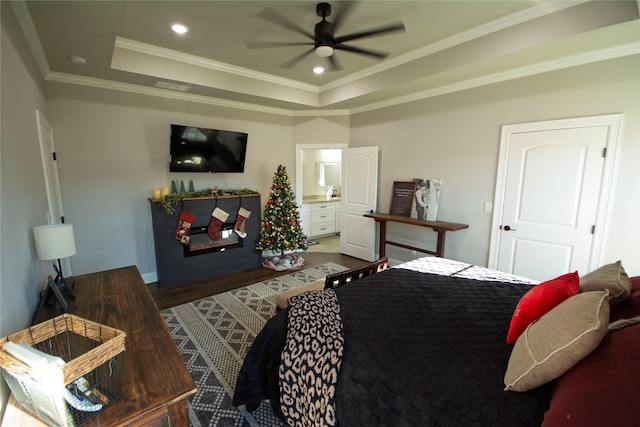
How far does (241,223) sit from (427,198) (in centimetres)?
288

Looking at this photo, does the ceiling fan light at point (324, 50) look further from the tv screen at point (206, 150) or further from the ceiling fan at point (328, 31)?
the tv screen at point (206, 150)

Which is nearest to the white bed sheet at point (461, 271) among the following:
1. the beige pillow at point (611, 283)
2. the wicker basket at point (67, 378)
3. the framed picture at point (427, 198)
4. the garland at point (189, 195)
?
the beige pillow at point (611, 283)

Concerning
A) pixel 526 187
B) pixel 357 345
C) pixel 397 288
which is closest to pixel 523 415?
pixel 357 345

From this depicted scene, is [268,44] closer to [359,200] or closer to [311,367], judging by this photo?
[311,367]

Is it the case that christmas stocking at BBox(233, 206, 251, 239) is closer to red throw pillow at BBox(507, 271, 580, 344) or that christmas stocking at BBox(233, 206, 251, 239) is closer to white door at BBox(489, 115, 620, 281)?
white door at BBox(489, 115, 620, 281)

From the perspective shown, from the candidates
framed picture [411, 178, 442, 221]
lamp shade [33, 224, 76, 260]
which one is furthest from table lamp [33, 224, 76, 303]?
framed picture [411, 178, 442, 221]

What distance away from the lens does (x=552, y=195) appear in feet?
9.71

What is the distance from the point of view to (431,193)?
3.96 meters

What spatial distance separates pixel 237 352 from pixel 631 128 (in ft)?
13.4

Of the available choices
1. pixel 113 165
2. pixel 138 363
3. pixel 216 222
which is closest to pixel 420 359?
pixel 138 363

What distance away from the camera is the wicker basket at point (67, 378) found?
868mm

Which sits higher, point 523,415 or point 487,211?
point 487,211

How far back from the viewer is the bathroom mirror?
23.7 feet

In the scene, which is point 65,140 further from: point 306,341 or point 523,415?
point 523,415
